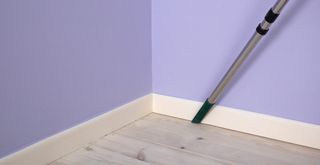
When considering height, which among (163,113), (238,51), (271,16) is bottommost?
(163,113)

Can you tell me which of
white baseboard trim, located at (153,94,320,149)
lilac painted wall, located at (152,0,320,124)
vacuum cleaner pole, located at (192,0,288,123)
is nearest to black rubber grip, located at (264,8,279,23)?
vacuum cleaner pole, located at (192,0,288,123)

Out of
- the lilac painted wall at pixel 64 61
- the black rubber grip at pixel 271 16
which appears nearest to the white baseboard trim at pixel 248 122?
the lilac painted wall at pixel 64 61

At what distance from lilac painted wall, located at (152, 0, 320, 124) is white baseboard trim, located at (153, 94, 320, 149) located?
23mm

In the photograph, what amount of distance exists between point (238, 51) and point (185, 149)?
38cm

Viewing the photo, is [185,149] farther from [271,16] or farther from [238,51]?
[271,16]

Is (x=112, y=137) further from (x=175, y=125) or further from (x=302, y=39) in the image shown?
(x=302, y=39)

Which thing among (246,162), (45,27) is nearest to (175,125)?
(246,162)

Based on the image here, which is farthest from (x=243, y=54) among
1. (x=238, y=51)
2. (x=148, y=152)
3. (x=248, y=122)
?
(x=148, y=152)

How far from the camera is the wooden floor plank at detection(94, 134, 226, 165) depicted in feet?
3.36

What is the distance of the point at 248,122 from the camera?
1202 mm

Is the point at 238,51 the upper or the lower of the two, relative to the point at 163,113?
upper

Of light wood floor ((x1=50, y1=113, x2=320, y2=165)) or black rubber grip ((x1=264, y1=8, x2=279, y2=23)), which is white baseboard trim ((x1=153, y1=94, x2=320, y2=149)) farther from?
black rubber grip ((x1=264, y1=8, x2=279, y2=23))

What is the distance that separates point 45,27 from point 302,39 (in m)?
0.76

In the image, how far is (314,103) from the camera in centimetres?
107
